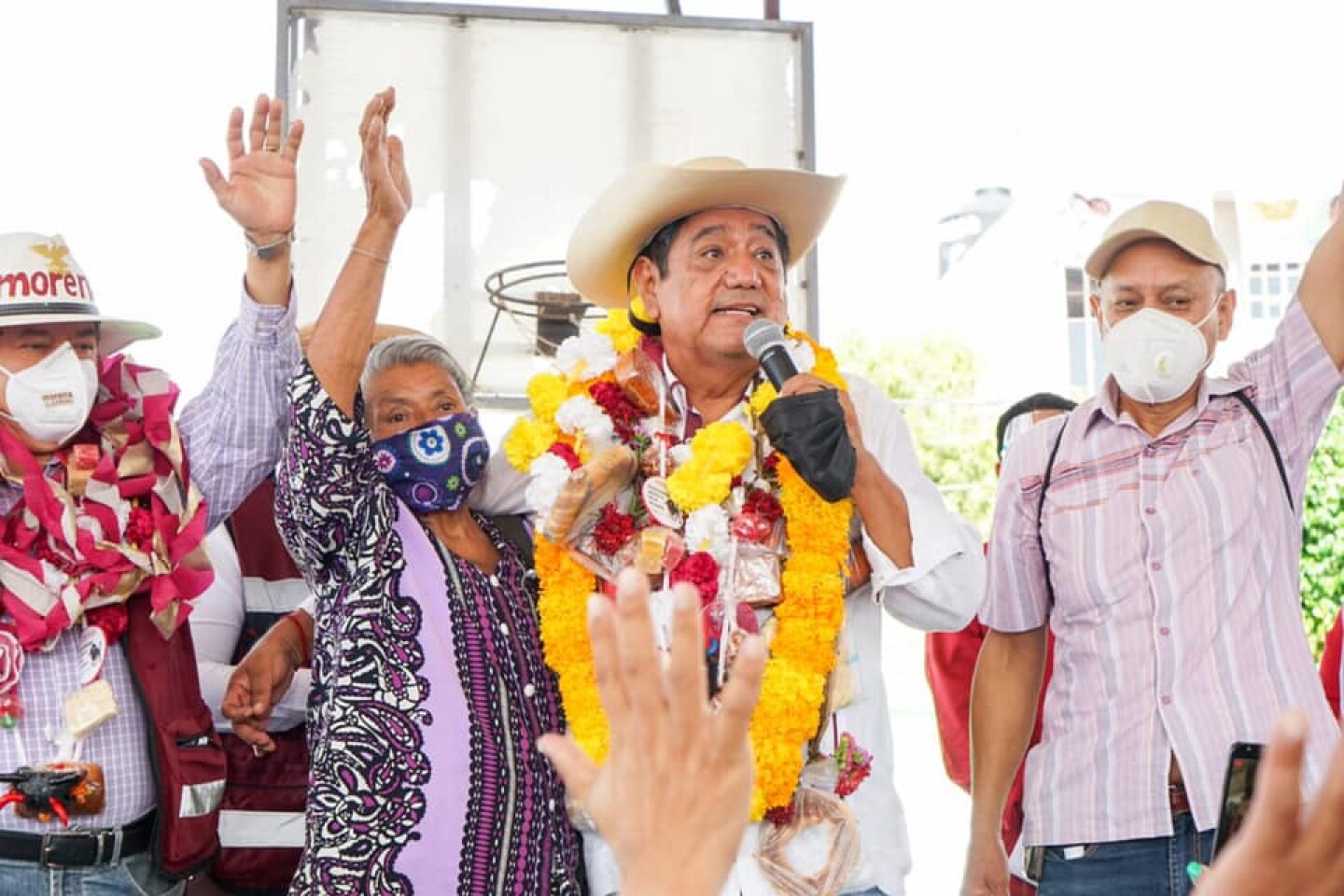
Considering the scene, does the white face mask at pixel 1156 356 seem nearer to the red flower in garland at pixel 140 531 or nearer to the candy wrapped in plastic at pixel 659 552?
the candy wrapped in plastic at pixel 659 552

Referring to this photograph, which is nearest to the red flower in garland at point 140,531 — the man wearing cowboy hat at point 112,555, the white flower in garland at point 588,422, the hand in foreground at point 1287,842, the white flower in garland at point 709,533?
the man wearing cowboy hat at point 112,555

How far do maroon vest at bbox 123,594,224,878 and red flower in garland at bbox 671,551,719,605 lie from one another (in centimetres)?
99

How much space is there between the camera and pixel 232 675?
287 centimetres

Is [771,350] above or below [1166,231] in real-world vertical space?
below

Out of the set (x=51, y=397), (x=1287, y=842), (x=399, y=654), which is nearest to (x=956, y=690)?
(x=399, y=654)

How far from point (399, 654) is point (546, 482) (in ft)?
1.35

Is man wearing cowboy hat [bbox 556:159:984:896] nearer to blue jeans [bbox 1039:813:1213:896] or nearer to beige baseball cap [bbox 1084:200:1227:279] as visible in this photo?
blue jeans [bbox 1039:813:1213:896]

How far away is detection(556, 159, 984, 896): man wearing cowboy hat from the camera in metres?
2.57

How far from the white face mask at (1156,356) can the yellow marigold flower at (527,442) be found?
3.85 feet

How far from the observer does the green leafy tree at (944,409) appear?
25625 mm

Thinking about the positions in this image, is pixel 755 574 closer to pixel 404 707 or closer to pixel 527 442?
pixel 527 442

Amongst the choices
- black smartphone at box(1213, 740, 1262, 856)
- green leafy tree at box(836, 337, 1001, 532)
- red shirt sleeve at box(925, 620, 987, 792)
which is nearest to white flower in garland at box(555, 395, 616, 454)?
black smartphone at box(1213, 740, 1262, 856)

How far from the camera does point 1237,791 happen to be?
181 centimetres

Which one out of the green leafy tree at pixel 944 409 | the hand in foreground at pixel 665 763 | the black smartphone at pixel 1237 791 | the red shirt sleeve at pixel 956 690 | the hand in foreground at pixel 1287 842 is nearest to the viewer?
the hand in foreground at pixel 1287 842
